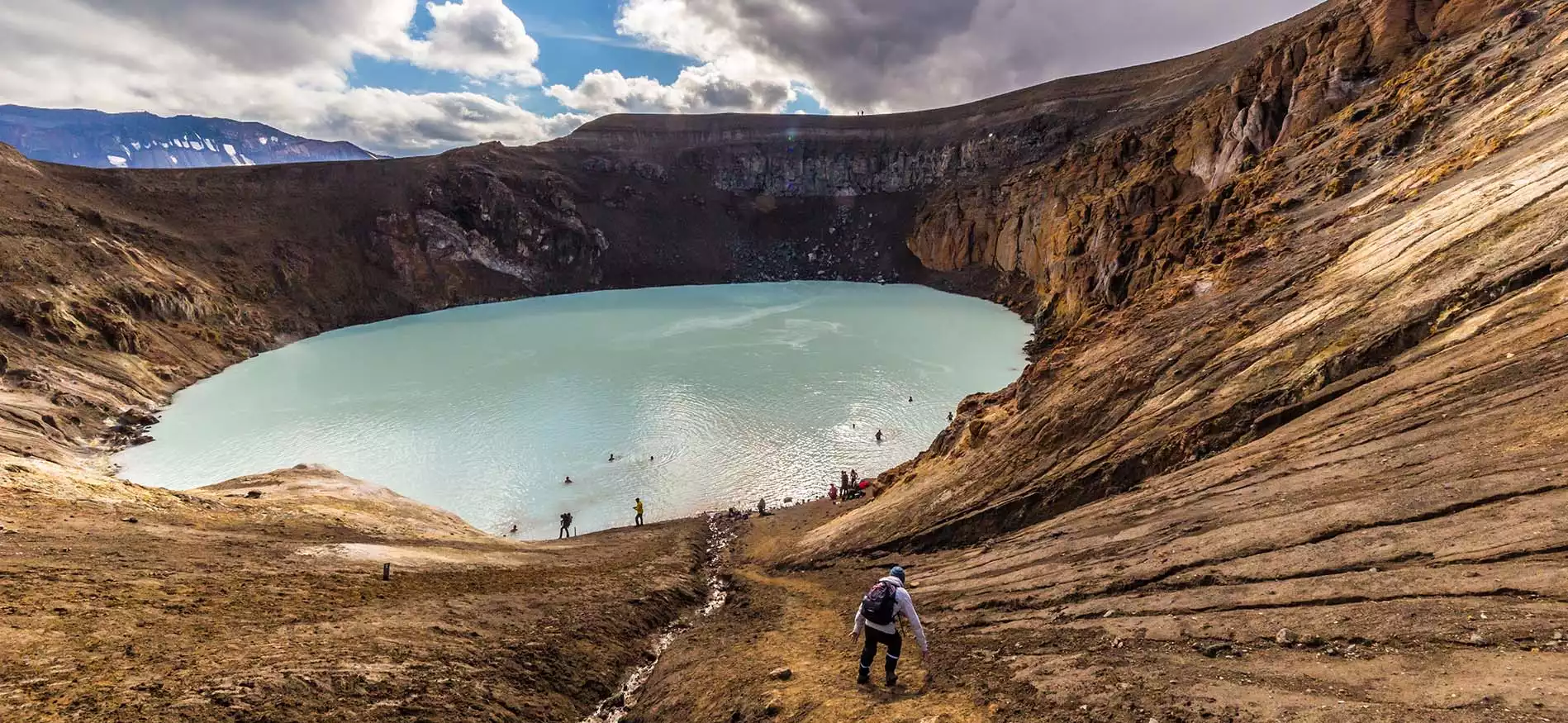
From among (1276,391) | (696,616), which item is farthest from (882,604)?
(696,616)

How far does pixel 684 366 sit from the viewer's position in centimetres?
4466

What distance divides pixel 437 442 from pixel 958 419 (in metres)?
24.7

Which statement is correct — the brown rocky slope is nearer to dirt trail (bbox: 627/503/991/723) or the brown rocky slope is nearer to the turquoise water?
dirt trail (bbox: 627/503/991/723)

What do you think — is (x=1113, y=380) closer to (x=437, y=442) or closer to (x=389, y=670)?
(x=389, y=670)

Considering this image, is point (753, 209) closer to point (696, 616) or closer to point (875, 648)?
point (696, 616)

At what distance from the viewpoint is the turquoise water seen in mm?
26859

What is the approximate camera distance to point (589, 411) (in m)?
35.4

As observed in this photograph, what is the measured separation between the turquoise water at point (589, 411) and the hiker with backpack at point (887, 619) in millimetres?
17791

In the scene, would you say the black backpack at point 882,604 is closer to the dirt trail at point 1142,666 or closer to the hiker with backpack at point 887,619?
the hiker with backpack at point 887,619

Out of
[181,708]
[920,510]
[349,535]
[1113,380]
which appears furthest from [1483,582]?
[349,535]

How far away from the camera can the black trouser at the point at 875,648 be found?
7.75 m

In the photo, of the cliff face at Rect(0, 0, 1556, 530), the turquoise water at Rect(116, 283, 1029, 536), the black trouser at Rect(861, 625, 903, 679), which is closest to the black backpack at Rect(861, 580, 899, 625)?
the black trouser at Rect(861, 625, 903, 679)

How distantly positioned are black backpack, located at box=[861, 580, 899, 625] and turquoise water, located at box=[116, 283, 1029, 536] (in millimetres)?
18058

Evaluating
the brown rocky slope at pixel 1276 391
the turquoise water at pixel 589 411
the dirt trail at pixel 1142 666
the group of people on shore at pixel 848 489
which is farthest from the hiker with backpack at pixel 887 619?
the turquoise water at pixel 589 411
